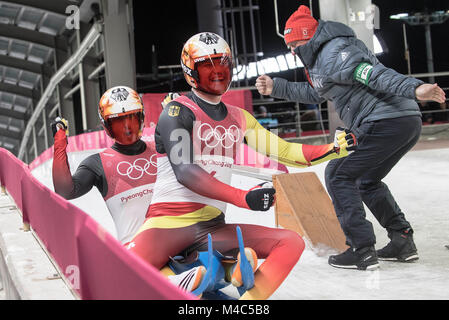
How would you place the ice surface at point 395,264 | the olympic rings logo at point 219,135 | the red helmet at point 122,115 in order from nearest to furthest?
the olympic rings logo at point 219,135 < the red helmet at point 122,115 < the ice surface at point 395,264

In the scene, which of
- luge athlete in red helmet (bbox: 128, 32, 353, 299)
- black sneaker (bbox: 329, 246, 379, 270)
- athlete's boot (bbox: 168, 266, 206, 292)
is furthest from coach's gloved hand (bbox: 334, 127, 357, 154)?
black sneaker (bbox: 329, 246, 379, 270)

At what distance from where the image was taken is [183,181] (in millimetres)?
2695

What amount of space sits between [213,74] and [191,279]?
0.95 metres

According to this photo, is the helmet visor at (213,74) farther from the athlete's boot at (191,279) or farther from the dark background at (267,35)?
the dark background at (267,35)

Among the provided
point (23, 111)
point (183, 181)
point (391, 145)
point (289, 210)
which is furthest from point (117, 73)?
point (23, 111)

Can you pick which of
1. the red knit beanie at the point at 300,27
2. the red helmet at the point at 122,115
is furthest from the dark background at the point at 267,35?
the red helmet at the point at 122,115

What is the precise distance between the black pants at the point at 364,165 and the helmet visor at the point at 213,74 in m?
1.64

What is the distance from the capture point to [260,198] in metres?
2.44

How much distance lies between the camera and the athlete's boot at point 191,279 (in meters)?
→ 2.54

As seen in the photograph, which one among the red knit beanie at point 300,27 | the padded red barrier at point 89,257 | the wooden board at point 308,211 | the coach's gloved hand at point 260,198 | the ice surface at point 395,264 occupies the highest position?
the red knit beanie at point 300,27

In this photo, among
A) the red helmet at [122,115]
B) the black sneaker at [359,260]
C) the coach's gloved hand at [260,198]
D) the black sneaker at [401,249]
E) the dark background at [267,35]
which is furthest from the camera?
the dark background at [267,35]

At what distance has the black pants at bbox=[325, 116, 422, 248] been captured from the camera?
415 centimetres

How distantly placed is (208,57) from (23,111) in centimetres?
3395
